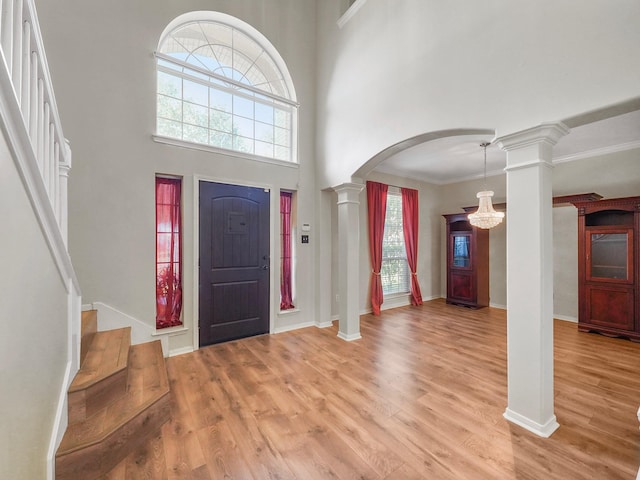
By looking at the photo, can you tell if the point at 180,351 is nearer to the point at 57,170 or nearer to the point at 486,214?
the point at 57,170

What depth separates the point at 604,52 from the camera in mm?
1611

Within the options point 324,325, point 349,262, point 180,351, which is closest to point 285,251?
point 349,262

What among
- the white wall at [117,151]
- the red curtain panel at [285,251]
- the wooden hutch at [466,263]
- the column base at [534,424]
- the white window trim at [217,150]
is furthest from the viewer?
the wooden hutch at [466,263]

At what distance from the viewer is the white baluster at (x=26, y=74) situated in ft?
3.88

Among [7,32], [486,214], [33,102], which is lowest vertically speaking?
[486,214]

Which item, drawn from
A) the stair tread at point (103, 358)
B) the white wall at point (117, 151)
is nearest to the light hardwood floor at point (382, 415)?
the stair tread at point (103, 358)

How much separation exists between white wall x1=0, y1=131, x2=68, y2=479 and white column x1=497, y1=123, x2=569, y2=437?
2666 mm

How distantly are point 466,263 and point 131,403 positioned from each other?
18.6 feet

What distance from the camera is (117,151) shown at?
2.88 metres

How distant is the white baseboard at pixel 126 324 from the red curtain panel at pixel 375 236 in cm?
344

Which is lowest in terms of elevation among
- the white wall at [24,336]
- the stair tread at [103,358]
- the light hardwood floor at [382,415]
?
the light hardwood floor at [382,415]

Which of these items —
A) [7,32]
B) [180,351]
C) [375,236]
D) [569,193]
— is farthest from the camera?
[375,236]

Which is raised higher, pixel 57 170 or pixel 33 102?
pixel 33 102

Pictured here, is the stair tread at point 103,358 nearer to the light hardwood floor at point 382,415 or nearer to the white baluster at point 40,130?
the light hardwood floor at point 382,415
